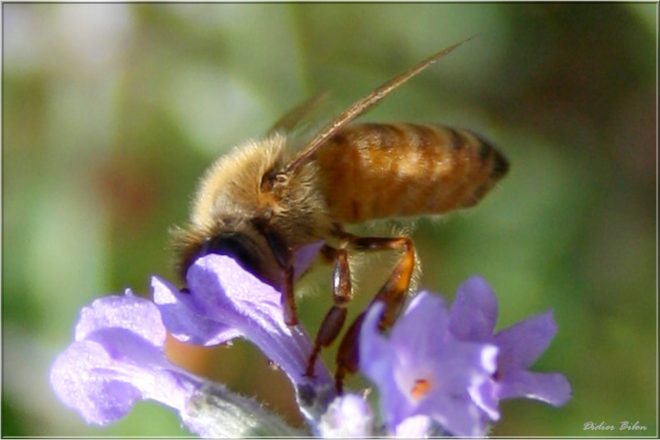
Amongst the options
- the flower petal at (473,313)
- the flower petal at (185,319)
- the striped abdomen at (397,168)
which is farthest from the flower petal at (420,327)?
the striped abdomen at (397,168)

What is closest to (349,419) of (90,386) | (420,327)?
(420,327)

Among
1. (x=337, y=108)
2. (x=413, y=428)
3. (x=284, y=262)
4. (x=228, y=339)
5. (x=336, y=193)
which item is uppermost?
(x=337, y=108)

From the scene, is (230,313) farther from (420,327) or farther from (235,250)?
(420,327)

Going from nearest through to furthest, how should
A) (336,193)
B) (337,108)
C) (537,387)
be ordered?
(537,387) → (336,193) → (337,108)

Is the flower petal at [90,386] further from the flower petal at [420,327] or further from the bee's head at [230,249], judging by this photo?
the flower petal at [420,327]

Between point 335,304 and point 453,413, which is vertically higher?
point 335,304

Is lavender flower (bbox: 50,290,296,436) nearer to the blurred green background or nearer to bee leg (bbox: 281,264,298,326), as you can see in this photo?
bee leg (bbox: 281,264,298,326)

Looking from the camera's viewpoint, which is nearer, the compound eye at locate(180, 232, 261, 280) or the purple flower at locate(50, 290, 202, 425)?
the purple flower at locate(50, 290, 202, 425)

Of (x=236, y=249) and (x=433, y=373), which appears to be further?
(x=236, y=249)

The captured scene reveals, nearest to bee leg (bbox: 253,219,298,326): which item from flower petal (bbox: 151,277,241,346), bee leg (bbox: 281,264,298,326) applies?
bee leg (bbox: 281,264,298,326)
